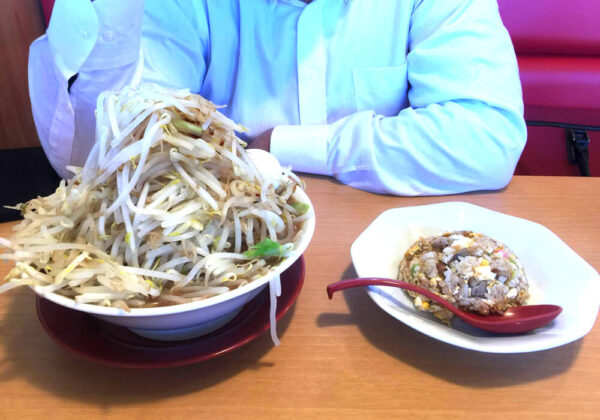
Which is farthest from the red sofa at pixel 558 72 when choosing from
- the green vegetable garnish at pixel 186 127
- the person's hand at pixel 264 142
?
the green vegetable garnish at pixel 186 127

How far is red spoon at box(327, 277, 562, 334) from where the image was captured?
1.89 ft

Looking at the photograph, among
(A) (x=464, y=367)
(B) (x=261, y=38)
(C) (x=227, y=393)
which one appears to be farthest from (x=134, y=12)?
(A) (x=464, y=367)

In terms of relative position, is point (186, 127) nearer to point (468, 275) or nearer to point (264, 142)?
point (468, 275)

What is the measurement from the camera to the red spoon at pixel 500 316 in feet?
1.89

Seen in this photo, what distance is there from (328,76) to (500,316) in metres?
0.92

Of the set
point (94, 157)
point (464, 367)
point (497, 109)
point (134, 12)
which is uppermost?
point (134, 12)

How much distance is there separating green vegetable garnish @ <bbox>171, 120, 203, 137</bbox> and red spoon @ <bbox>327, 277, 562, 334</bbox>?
0.29m

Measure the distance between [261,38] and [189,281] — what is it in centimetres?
98

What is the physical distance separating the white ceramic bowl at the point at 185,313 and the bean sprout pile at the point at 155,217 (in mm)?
18

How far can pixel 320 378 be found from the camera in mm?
561

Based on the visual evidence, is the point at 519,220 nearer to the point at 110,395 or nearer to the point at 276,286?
the point at 276,286

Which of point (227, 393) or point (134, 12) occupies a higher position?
point (134, 12)

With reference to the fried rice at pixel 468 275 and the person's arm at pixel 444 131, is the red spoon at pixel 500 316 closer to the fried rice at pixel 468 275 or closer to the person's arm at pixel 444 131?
the fried rice at pixel 468 275

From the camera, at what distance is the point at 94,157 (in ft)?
1.90
